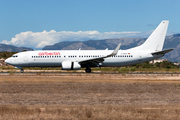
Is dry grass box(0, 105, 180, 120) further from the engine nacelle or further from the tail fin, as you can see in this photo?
the tail fin

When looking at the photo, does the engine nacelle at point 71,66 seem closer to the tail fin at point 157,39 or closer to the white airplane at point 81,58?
the white airplane at point 81,58

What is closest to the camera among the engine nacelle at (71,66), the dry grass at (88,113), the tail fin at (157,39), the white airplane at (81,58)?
the dry grass at (88,113)

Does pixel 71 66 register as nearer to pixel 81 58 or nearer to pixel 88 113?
pixel 81 58

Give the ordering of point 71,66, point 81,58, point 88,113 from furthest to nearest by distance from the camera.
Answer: point 81,58 → point 71,66 → point 88,113

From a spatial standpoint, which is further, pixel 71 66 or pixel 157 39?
pixel 157 39

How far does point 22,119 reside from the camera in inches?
378

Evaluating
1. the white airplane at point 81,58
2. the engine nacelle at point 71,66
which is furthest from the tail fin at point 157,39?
the engine nacelle at point 71,66

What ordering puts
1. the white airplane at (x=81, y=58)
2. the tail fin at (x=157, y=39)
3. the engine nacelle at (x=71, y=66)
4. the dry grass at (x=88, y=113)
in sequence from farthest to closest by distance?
the tail fin at (x=157, y=39) → the white airplane at (x=81, y=58) → the engine nacelle at (x=71, y=66) → the dry grass at (x=88, y=113)

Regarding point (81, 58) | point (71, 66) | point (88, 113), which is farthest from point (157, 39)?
point (88, 113)

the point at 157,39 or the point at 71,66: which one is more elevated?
the point at 157,39

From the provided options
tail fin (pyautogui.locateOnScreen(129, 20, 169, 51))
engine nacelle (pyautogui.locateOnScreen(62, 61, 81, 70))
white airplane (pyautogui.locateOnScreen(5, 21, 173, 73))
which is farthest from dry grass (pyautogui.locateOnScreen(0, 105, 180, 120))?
tail fin (pyautogui.locateOnScreen(129, 20, 169, 51))

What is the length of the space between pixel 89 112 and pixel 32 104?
12.7ft

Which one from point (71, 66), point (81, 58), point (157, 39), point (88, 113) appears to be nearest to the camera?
point (88, 113)

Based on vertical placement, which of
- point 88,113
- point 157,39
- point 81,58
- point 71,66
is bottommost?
point 88,113
